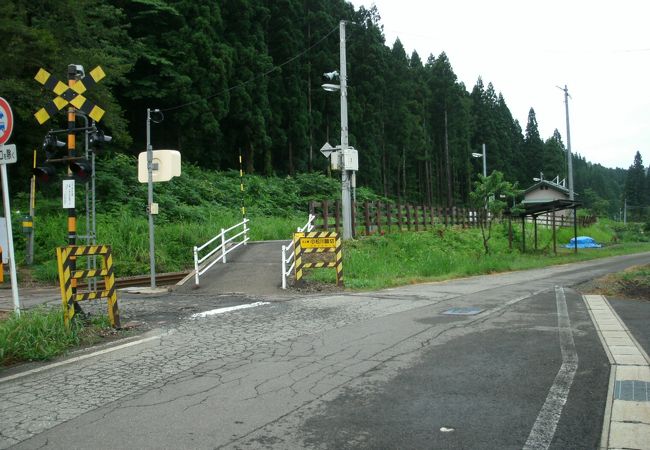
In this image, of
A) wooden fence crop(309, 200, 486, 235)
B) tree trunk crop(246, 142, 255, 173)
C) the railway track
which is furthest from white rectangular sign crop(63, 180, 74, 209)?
tree trunk crop(246, 142, 255, 173)

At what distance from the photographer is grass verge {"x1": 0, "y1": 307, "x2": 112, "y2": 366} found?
6531 millimetres

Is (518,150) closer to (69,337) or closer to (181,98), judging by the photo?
(181,98)

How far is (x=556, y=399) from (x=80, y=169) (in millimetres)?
6875

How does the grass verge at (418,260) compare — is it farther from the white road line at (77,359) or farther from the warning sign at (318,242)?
the white road line at (77,359)

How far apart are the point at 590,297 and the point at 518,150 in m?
75.1

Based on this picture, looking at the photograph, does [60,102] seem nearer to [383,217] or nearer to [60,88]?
[60,88]

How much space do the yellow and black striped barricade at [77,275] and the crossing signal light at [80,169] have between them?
3.39 ft

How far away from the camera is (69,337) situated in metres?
7.17

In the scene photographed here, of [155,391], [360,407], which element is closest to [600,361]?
[360,407]

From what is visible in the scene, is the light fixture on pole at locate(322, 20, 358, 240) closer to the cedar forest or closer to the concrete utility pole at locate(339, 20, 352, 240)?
the concrete utility pole at locate(339, 20, 352, 240)

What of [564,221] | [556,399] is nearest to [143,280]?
[556,399]

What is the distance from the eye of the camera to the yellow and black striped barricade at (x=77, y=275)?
754 centimetres

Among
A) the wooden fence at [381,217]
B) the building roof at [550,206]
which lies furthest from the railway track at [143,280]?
the building roof at [550,206]

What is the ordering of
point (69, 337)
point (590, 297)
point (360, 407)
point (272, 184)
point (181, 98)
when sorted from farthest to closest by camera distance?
point (272, 184) < point (181, 98) < point (590, 297) < point (69, 337) < point (360, 407)
